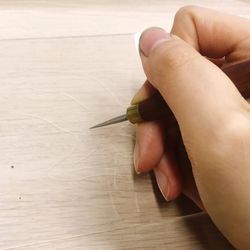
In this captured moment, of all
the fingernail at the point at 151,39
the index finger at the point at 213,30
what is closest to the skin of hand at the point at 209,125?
the fingernail at the point at 151,39

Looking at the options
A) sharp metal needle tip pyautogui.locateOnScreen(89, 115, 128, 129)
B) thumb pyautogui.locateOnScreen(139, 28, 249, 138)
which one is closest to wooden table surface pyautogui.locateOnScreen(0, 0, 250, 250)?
sharp metal needle tip pyautogui.locateOnScreen(89, 115, 128, 129)

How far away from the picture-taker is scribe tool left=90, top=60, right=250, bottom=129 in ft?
1.44

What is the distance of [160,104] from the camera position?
1.55 feet

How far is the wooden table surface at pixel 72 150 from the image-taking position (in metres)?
0.45

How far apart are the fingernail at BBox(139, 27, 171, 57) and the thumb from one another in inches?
1.1

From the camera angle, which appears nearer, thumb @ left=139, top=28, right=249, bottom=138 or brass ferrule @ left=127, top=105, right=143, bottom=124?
thumb @ left=139, top=28, right=249, bottom=138

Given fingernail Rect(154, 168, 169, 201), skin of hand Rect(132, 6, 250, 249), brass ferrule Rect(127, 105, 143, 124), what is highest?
skin of hand Rect(132, 6, 250, 249)

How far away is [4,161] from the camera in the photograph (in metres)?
0.47

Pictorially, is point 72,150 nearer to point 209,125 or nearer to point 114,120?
point 114,120

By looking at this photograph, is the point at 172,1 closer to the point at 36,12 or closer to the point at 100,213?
the point at 36,12

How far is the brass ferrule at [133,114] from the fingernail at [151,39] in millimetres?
64

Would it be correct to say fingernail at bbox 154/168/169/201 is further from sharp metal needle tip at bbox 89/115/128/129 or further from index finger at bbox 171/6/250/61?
index finger at bbox 171/6/250/61

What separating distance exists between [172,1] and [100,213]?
0.44 meters

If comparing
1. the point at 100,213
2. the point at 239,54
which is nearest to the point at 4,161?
the point at 100,213
